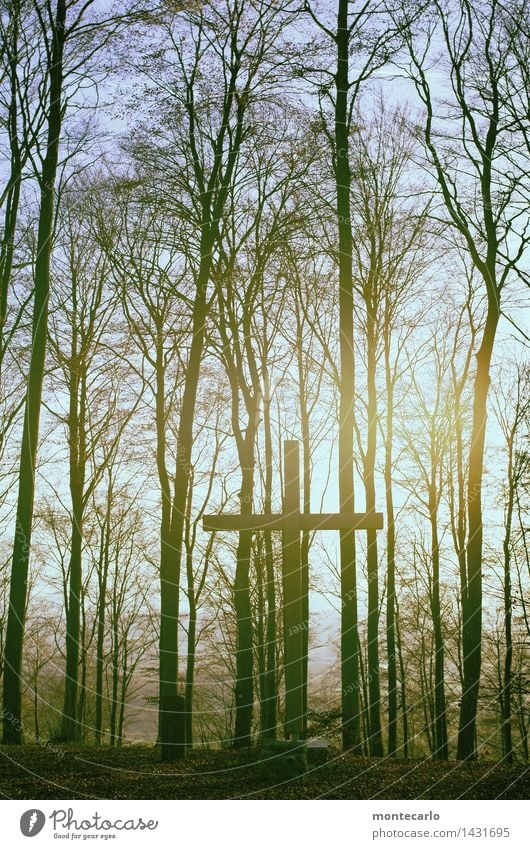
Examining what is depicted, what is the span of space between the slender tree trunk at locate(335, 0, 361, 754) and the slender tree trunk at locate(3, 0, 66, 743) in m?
3.56

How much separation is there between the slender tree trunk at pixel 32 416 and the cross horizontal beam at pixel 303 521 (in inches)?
109

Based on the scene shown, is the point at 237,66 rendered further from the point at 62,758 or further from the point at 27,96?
the point at 62,758

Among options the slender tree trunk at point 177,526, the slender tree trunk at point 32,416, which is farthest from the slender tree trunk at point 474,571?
the slender tree trunk at point 32,416

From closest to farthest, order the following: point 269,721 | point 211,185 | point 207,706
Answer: point 211,185, point 269,721, point 207,706

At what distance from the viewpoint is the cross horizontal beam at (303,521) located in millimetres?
7492

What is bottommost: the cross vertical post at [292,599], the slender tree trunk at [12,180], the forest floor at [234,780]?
the forest floor at [234,780]

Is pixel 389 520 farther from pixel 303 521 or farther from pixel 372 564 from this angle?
pixel 303 521

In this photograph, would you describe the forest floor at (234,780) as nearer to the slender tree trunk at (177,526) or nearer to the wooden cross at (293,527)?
the wooden cross at (293,527)

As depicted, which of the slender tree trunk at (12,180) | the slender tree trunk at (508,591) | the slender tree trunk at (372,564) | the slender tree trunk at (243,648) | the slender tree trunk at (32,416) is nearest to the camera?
the slender tree trunk at (32,416)

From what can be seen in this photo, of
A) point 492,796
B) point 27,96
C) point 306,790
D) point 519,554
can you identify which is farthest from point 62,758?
point 519,554

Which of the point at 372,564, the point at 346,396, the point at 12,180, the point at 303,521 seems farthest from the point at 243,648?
the point at 12,180

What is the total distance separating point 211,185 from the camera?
11.4 metres

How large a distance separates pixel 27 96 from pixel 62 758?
831 centimetres

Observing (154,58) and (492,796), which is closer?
(492,796)
